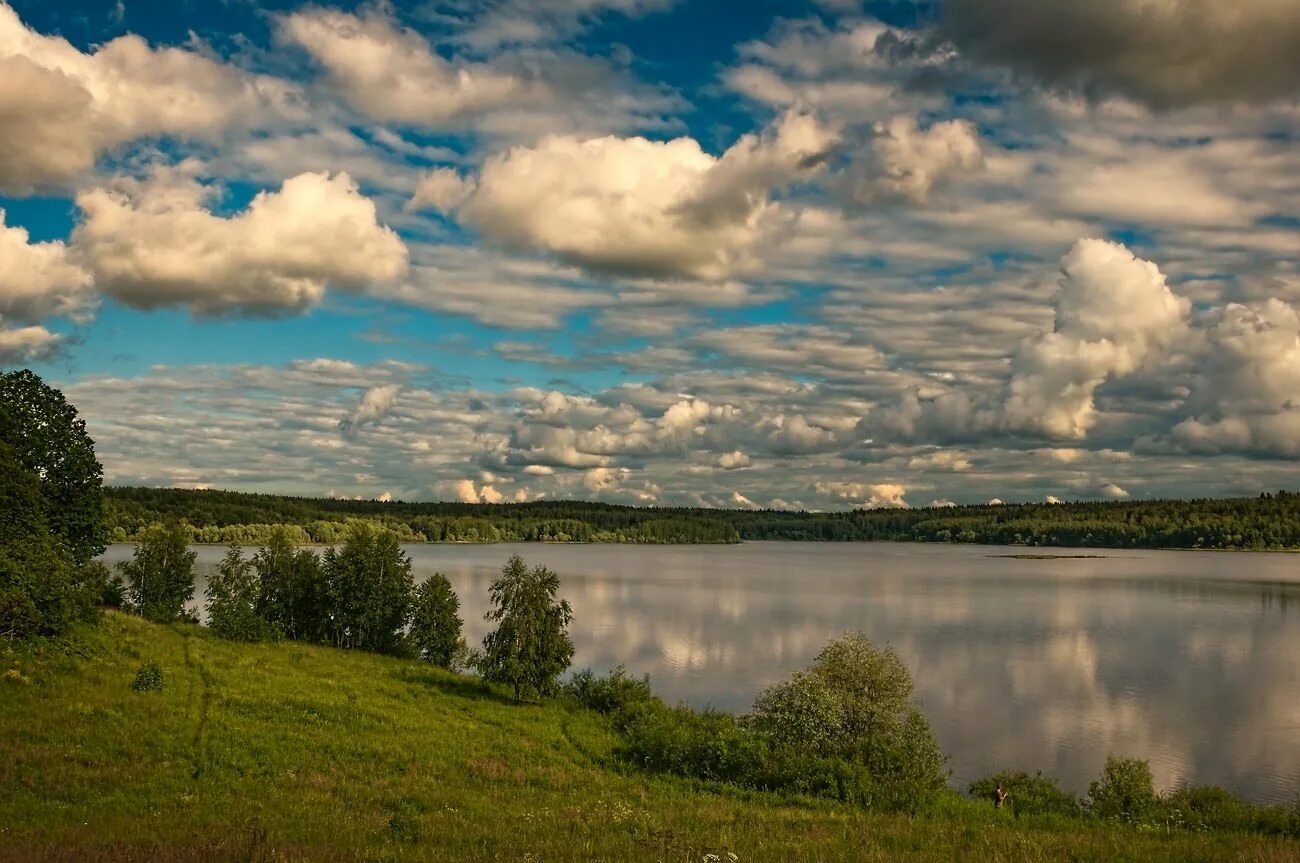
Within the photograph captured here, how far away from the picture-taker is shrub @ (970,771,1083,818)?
37969 mm

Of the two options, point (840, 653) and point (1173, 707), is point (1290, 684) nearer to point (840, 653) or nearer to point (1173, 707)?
point (1173, 707)

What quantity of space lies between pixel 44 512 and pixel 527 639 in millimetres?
30700

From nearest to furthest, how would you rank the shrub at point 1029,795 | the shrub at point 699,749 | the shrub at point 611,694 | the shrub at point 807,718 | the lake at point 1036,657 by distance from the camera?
the shrub at point 1029,795, the shrub at point 699,749, the shrub at point 807,718, the lake at point 1036,657, the shrub at point 611,694

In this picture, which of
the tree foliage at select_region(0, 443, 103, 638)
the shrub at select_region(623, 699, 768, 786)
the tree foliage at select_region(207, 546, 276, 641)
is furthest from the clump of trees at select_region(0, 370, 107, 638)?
the shrub at select_region(623, 699, 768, 786)

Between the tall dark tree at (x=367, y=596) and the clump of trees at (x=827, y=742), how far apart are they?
41.8m

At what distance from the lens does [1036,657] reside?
92.8 metres

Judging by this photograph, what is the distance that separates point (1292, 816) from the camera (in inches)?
1320

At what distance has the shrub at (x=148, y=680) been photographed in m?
44.9

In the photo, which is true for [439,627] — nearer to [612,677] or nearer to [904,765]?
[612,677]

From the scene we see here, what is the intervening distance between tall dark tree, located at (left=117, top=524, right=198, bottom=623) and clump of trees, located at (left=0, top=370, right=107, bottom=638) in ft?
86.1

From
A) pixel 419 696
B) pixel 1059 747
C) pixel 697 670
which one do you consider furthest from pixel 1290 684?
pixel 419 696

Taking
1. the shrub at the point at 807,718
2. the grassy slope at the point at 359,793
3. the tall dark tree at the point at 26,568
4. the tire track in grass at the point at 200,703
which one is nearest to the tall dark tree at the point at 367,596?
the tire track in grass at the point at 200,703

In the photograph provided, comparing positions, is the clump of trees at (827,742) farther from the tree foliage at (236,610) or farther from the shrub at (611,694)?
the tree foliage at (236,610)

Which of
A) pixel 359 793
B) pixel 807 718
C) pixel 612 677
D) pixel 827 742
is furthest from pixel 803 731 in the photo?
pixel 612 677
